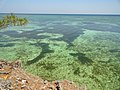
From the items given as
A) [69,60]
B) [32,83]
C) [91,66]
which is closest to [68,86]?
[32,83]

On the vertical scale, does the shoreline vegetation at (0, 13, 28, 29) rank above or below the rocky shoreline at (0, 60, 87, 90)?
above

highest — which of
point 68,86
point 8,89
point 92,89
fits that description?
point 8,89

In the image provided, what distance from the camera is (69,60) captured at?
129 feet

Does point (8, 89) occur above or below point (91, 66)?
above

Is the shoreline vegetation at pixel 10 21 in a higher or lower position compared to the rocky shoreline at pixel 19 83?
higher

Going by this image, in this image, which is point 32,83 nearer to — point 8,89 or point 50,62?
point 8,89

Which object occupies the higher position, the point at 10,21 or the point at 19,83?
the point at 10,21

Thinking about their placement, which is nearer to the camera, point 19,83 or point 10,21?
point 19,83

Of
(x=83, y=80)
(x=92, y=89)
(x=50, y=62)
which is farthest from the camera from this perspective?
(x=50, y=62)

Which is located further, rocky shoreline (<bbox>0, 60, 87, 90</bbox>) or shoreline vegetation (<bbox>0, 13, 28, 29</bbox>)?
shoreline vegetation (<bbox>0, 13, 28, 29</bbox>)

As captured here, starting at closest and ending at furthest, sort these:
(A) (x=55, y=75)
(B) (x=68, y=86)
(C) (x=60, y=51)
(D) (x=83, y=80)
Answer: (B) (x=68, y=86) → (D) (x=83, y=80) → (A) (x=55, y=75) → (C) (x=60, y=51)

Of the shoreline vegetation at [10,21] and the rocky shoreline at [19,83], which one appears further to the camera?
the shoreline vegetation at [10,21]

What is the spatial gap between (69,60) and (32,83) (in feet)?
69.4

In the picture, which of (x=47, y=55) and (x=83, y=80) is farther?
(x=47, y=55)
